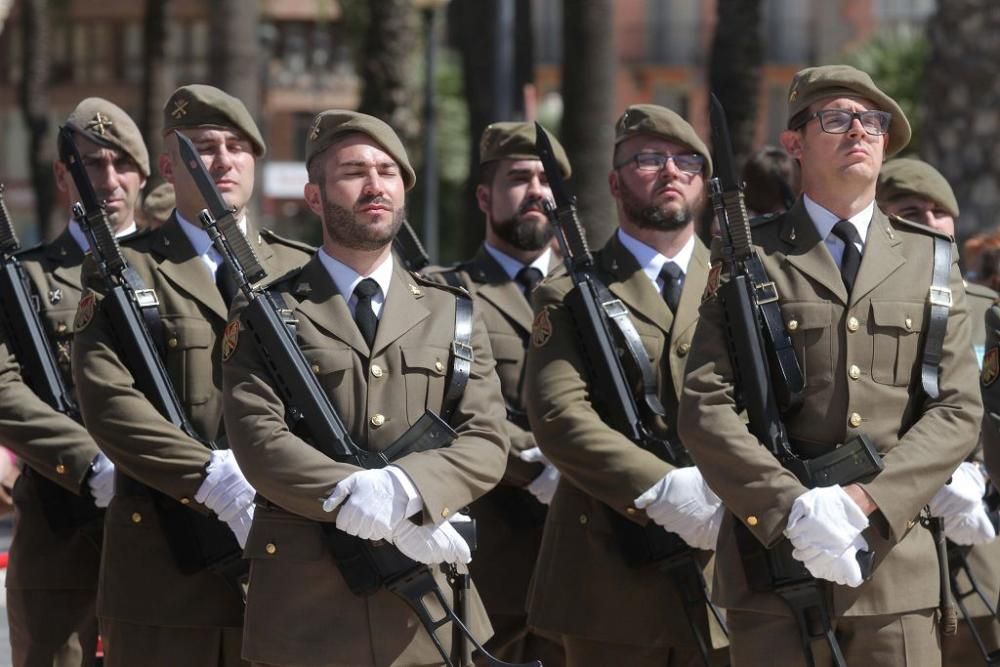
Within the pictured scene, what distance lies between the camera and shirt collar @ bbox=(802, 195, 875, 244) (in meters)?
5.35

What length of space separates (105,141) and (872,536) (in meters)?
3.22

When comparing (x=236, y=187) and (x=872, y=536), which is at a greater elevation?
Answer: (x=236, y=187)

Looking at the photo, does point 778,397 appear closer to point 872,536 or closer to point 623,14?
point 872,536

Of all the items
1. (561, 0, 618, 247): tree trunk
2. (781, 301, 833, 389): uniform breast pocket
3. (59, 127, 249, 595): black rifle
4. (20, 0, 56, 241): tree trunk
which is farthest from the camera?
(20, 0, 56, 241): tree trunk

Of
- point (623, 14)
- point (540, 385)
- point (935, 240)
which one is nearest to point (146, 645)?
point (540, 385)

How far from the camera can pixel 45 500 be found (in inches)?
263

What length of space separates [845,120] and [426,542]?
1603mm

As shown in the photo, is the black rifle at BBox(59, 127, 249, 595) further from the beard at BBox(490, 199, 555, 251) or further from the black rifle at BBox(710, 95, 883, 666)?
the beard at BBox(490, 199, 555, 251)

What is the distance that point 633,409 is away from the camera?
19.6 ft

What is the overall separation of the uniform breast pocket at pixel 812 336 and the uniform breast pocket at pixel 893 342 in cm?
12

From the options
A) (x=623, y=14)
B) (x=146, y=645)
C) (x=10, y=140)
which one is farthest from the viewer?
(x=10, y=140)

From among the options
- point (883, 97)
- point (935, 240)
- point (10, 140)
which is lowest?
point (10, 140)

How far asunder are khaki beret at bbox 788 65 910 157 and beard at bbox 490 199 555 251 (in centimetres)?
192

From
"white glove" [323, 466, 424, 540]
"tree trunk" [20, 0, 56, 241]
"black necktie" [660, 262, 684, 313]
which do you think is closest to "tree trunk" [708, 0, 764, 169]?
"black necktie" [660, 262, 684, 313]
